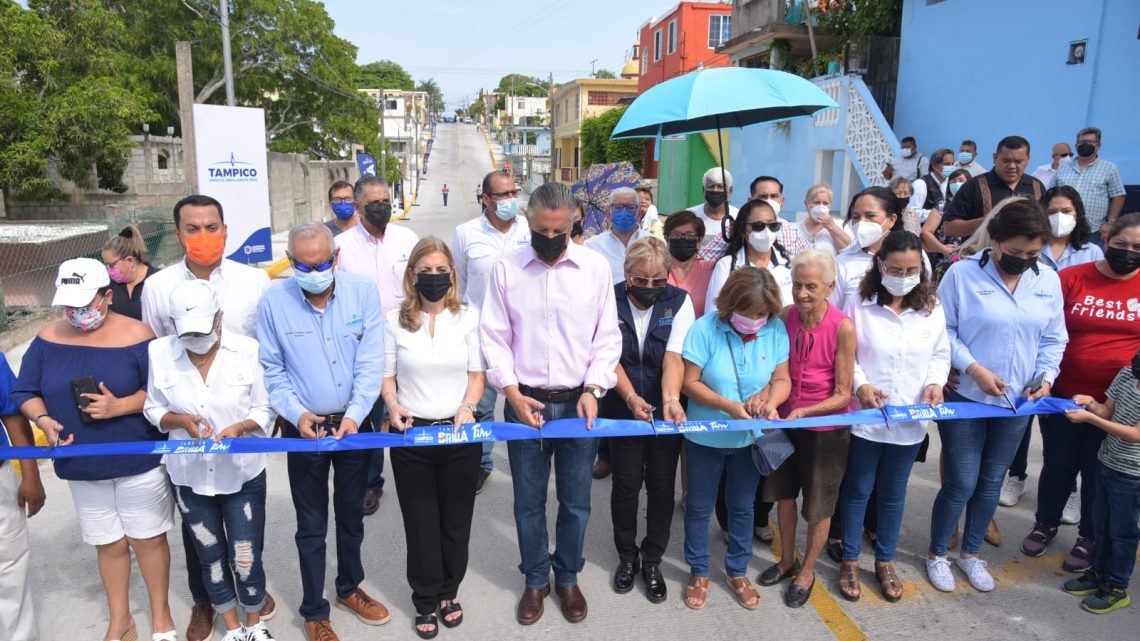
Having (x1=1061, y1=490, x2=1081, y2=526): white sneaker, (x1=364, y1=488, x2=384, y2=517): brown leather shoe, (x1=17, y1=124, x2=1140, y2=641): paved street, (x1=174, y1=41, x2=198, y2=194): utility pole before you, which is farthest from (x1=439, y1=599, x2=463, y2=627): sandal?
(x1=174, y1=41, x2=198, y2=194): utility pole

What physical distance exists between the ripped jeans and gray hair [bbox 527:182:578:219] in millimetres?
1734

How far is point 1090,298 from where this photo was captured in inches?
151

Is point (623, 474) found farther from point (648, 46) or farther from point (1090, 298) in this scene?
point (648, 46)

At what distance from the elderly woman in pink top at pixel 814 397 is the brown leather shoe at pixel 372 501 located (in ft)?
8.24

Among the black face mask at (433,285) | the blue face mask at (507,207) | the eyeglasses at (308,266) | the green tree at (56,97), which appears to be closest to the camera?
the eyeglasses at (308,266)

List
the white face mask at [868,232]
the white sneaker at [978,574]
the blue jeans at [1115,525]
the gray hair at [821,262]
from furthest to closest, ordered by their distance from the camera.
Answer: the white face mask at [868,232] < the white sneaker at [978,574] < the blue jeans at [1115,525] < the gray hair at [821,262]

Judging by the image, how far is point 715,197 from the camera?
205 inches

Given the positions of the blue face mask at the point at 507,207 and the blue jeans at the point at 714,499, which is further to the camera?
the blue face mask at the point at 507,207

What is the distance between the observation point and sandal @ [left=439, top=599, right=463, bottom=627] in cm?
352

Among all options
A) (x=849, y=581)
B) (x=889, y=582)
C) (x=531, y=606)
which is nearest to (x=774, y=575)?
(x=849, y=581)

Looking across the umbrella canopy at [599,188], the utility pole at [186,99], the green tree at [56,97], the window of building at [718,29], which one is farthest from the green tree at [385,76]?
the umbrella canopy at [599,188]

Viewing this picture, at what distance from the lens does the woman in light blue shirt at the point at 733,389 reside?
11.1 feet

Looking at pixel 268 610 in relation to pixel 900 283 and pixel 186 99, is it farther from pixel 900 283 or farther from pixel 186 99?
pixel 186 99

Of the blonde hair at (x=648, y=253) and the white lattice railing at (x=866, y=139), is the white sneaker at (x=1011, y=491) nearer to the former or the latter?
the blonde hair at (x=648, y=253)
